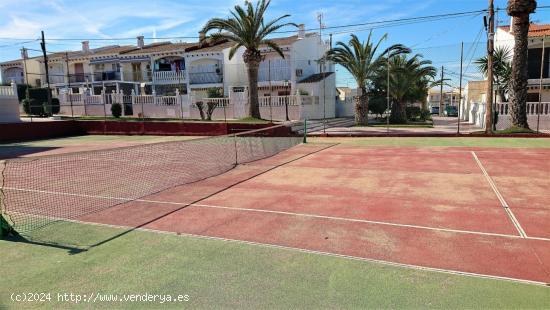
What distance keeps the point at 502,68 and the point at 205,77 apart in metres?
26.9

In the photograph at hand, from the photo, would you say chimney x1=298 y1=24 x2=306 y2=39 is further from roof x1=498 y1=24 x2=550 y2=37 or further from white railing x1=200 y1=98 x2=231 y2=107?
roof x1=498 y1=24 x2=550 y2=37

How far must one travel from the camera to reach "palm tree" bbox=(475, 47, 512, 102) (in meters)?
28.9

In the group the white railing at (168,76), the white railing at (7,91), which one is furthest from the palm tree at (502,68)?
the white railing at (7,91)

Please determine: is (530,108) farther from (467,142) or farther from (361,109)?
(361,109)

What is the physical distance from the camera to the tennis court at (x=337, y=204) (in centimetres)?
548

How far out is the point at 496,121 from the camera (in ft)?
76.9

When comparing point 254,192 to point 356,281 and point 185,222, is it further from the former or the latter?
point 356,281

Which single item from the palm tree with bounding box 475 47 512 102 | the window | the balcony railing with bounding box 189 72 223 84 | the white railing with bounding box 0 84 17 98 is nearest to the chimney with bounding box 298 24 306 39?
the balcony railing with bounding box 189 72 223 84

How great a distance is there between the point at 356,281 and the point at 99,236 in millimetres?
4163

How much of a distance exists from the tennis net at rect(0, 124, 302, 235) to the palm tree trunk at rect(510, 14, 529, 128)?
1244cm

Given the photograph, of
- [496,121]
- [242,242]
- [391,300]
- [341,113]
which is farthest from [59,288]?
[341,113]

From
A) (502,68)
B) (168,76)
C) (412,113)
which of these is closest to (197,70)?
(168,76)

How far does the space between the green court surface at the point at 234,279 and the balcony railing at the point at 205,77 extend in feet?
116

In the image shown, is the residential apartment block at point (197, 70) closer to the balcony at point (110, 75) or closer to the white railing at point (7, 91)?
the balcony at point (110, 75)
